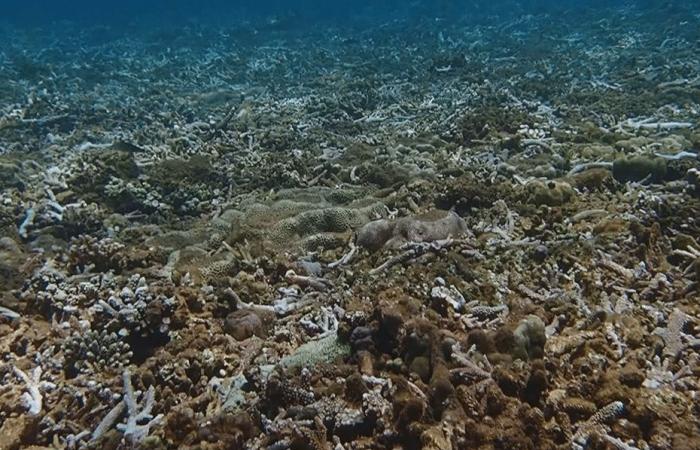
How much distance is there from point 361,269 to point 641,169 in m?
5.37

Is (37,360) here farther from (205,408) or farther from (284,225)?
(284,225)

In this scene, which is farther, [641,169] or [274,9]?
[274,9]

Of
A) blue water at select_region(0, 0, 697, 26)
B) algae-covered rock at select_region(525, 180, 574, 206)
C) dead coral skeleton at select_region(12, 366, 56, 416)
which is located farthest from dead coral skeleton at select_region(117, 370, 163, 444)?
blue water at select_region(0, 0, 697, 26)

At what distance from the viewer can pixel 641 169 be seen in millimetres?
8672

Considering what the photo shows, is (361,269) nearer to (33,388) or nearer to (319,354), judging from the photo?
(319,354)

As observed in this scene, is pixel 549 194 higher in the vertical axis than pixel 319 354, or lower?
lower

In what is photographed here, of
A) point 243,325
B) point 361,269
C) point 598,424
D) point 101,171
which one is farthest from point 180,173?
point 598,424

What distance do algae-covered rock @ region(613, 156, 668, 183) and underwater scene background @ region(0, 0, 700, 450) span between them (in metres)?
0.04

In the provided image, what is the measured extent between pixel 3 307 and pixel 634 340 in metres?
6.71

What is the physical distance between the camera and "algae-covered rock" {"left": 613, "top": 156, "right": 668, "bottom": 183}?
8.66 metres

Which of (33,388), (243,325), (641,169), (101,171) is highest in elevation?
(101,171)

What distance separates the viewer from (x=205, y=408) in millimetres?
4453

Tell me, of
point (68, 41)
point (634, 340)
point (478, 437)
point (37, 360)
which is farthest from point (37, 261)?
point (68, 41)

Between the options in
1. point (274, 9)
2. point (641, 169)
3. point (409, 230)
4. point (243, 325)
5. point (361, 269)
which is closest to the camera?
point (243, 325)
